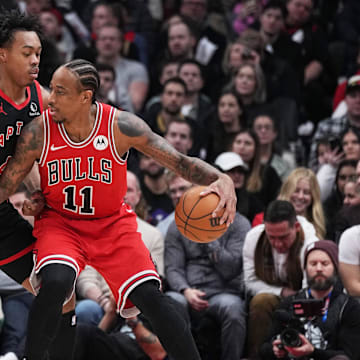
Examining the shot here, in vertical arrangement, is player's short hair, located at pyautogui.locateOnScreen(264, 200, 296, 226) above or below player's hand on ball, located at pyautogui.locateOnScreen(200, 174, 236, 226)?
below

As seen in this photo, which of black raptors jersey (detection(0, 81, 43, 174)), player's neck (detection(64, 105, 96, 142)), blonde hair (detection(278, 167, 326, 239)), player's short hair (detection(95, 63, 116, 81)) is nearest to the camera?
player's neck (detection(64, 105, 96, 142))

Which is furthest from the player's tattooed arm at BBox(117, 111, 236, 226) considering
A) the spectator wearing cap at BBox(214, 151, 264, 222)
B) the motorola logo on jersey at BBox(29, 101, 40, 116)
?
the spectator wearing cap at BBox(214, 151, 264, 222)

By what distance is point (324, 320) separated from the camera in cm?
610

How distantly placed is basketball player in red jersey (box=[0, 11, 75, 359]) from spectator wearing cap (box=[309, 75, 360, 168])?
4.09 metres

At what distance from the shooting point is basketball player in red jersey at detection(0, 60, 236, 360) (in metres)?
4.77

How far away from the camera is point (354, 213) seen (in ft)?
23.2

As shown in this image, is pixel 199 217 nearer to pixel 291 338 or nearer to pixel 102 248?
pixel 102 248

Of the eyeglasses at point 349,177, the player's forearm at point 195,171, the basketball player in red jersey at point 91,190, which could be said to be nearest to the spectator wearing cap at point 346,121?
the eyeglasses at point 349,177

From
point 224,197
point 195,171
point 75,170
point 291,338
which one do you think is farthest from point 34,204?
point 291,338

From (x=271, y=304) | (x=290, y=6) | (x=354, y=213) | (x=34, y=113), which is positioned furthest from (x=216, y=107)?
(x=34, y=113)

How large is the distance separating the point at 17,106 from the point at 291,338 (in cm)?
263

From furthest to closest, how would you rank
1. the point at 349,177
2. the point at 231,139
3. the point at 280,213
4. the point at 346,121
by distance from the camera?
1. the point at 346,121
2. the point at 231,139
3. the point at 349,177
4. the point at 280,213

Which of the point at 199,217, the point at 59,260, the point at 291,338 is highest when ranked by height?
the point at 199,217

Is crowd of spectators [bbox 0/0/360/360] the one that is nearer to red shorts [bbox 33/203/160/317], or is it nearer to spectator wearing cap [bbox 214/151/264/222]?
spectator wearing cap [bbox 214/151/264/222]
